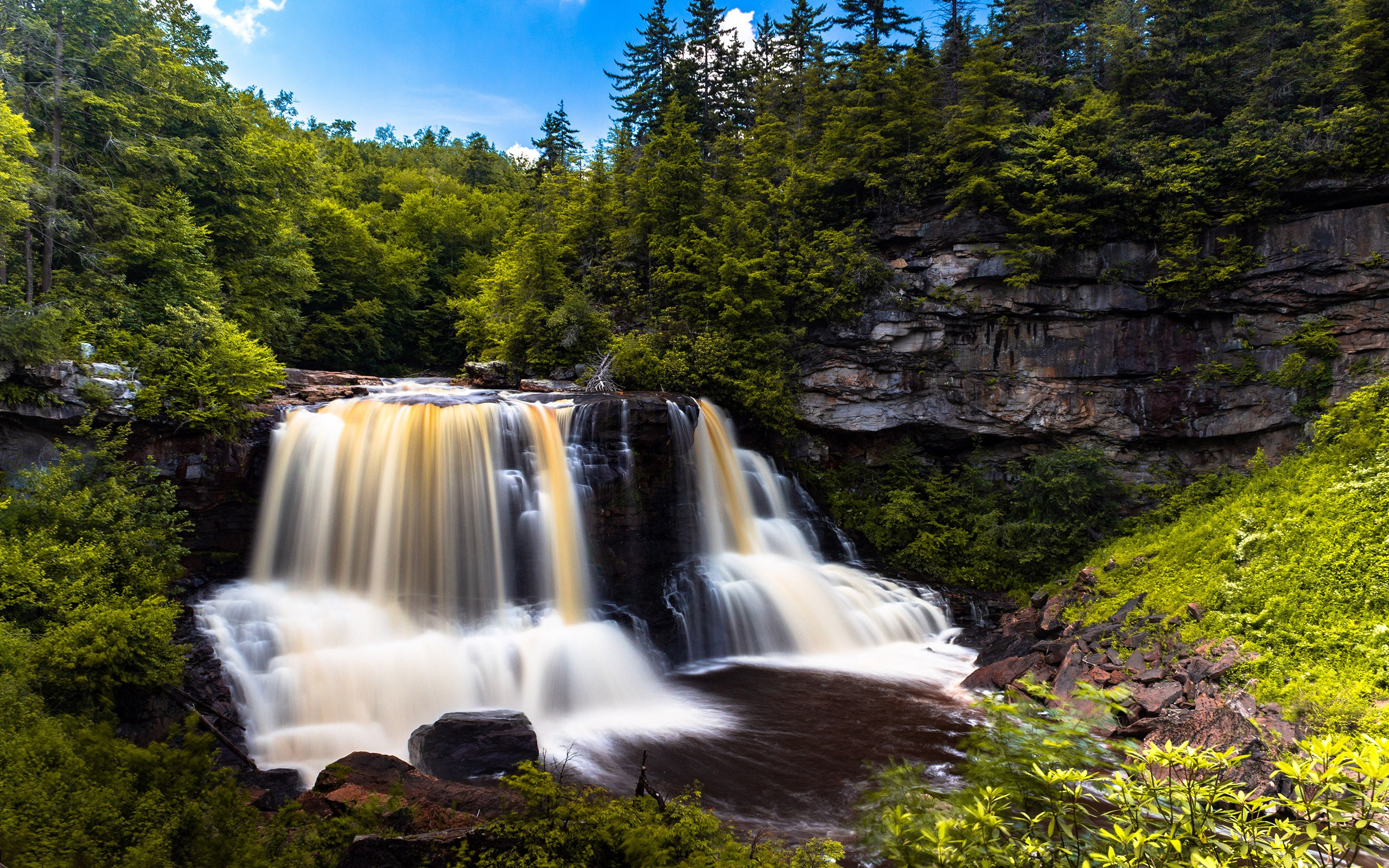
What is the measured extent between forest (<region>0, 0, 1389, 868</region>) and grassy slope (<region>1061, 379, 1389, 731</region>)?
75 mm

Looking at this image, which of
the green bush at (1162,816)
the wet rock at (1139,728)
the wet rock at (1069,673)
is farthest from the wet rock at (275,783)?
the wet rock at (1139,728)

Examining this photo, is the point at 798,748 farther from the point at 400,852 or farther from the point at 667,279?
the point at 667,279

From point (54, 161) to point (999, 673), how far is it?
67.1 ft

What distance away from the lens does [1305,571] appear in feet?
31.6

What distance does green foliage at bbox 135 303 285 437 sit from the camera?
1127 cm

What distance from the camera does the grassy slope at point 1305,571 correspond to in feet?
26.0

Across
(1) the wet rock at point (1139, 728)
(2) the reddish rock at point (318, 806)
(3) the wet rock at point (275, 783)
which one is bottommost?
(3) the wet rock at point (275, 783)

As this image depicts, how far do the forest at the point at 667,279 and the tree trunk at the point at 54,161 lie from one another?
9cm

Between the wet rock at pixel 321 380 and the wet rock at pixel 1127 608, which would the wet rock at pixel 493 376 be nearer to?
the wet rock at pixel 321 380

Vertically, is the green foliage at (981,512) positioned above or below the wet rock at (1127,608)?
above

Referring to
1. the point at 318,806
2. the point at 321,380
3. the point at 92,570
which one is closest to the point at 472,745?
the point at 318,806

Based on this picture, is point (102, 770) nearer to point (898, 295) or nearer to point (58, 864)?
point (58, 864)

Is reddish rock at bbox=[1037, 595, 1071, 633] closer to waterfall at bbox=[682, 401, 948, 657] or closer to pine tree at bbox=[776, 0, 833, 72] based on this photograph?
waterfall at bbox=[682, 401, 948, 657]

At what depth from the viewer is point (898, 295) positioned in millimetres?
17922
